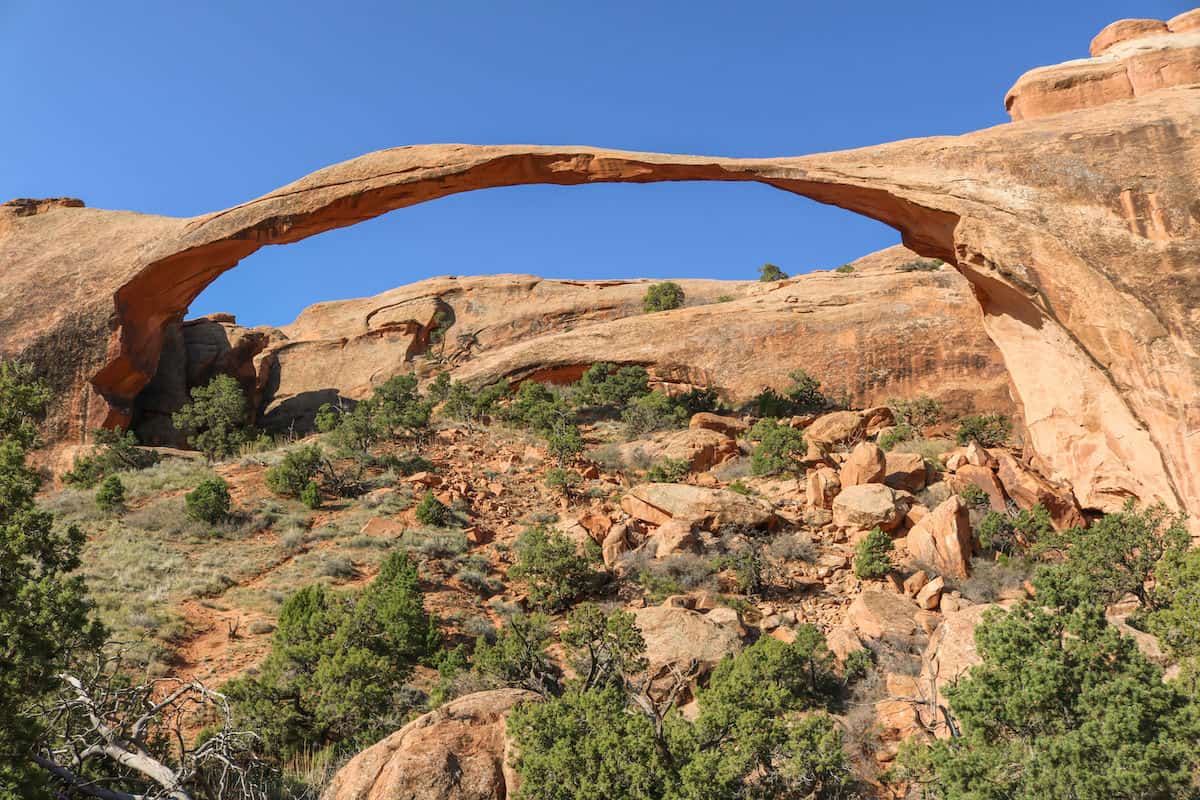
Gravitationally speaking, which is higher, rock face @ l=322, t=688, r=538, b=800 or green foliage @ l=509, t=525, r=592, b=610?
rock face @ l=322, t=688, r=538, b=800

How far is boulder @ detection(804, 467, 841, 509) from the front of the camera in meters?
17.0

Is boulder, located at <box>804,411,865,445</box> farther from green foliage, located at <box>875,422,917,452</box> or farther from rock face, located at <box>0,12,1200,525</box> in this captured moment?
rock face, located at <box>0,12,1200,525</box>

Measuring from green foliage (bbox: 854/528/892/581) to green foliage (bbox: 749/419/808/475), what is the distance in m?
4.26

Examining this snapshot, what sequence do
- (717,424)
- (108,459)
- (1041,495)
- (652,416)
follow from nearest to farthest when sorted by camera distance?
(1041,495) → (108,459) → (717,424) → (652,416)

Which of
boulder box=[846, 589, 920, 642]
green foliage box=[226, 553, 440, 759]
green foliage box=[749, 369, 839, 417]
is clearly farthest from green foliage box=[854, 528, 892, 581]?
green foliage box=[749, 369, 839, 417]

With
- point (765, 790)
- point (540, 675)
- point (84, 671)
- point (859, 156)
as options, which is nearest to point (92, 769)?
point (84, 671)

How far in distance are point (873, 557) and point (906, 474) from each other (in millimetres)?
4098

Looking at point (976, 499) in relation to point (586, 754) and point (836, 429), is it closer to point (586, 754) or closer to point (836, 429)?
point (836, 429)

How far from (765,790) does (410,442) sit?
16290 millimetres

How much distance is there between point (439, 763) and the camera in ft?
22.9

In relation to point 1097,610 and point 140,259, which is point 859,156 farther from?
point 140,259

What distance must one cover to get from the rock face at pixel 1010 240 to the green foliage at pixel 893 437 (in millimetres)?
5841

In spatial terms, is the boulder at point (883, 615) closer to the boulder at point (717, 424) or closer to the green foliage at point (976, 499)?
the green foliage at point (976, 499)

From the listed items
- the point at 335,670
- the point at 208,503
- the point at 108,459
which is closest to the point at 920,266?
the point at 208,503
